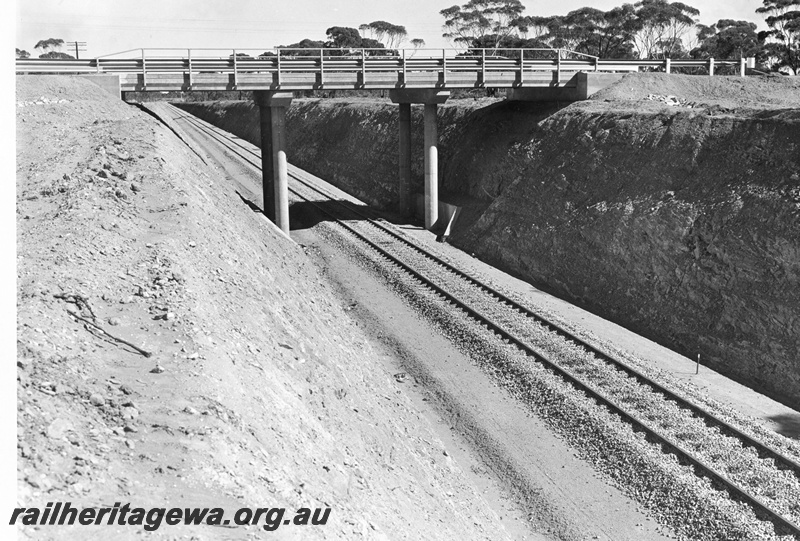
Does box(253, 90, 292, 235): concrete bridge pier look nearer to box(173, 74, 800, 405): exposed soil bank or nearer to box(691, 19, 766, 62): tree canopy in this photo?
box(173, 74, 800, 405): exposed soil bank

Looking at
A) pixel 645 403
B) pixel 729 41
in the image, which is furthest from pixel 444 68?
pixel 729 41

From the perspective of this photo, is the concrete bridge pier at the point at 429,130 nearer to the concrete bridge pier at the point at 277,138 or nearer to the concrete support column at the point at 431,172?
the concrete support column at the point at 431,172

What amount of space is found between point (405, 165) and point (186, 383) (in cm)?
3639

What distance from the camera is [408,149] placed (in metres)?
47.9

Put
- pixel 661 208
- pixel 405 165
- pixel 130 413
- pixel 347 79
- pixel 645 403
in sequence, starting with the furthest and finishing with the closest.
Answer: pixel 405 165, pixel 347 79, pixel 661 208, pixel 645 403, pixel 130 413

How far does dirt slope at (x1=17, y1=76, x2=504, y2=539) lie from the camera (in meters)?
10.3

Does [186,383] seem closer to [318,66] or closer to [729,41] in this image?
[318,66]

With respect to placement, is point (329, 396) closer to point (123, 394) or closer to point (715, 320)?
point (123, 394)

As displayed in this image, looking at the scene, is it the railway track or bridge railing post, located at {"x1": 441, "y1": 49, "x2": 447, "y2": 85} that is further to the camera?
bridge railing post, located at {"x1": 441, "y1": 49, "x2": 447, "y2": 85}

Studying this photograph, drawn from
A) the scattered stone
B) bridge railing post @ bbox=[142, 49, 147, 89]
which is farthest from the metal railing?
the scattered stone

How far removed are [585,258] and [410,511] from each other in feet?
69.2

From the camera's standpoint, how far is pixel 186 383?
12.6m

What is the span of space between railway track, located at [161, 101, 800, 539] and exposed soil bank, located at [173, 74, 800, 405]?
158 inches

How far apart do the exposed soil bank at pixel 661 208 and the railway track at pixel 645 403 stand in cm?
401
